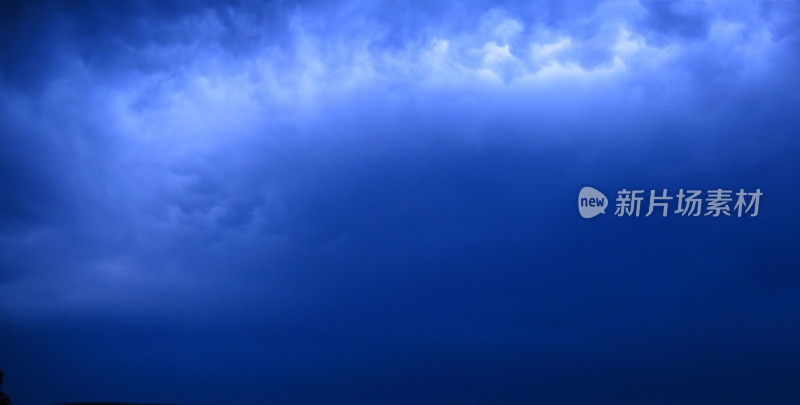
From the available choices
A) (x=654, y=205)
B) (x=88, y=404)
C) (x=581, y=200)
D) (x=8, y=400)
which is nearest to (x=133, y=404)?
(x=88, y=404)

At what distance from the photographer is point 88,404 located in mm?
16344

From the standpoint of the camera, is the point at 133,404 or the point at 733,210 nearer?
the point at 133,404

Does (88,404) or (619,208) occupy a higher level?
(619,208)

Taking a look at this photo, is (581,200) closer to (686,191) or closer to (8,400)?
(686,191)

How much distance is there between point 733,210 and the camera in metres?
17.6

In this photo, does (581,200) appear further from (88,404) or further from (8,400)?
(8,400)

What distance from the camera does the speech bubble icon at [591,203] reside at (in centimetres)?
1845

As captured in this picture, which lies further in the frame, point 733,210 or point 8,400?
point 733,210

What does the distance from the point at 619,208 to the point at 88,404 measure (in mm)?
13408

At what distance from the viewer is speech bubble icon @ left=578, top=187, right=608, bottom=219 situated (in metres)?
18.5

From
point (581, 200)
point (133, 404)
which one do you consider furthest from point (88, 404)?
point (581, 200)

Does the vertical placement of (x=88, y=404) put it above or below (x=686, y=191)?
below

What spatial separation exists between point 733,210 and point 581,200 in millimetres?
3609

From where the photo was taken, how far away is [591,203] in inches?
732
